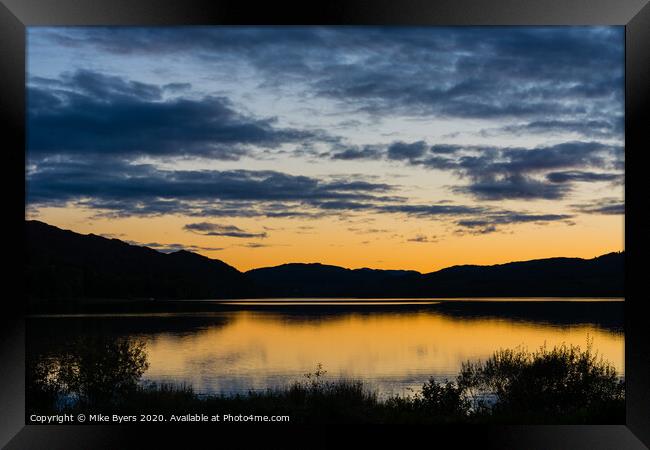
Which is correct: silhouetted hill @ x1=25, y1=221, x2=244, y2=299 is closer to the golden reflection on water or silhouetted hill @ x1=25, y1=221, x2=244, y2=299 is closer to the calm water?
the calm water

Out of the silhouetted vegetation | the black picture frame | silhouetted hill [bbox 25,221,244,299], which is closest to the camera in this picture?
the black picture frame

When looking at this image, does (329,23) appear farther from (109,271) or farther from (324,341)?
(109,271)

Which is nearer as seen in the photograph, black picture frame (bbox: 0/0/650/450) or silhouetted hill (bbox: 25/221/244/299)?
black picture frame (bbox: 0/0/650/450)

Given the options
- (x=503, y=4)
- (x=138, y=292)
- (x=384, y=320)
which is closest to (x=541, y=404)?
(x=503, y=4)

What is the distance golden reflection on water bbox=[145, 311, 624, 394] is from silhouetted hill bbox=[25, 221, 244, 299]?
29.5 ft

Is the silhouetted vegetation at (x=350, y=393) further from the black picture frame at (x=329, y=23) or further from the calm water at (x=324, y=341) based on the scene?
the black picture frame at (x=329, y=23)

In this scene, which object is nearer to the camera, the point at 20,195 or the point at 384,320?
the point at 20,195

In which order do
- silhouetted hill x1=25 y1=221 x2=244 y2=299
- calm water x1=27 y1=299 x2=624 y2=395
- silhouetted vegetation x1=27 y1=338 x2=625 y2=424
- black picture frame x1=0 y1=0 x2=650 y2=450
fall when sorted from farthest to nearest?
1. silhouetted hill x1=25 y1=221 x2=244 y2=299
2. calm water x1=27 y1=299 x2=624 y2=395
3. silhouetted vegetation x1=27 y1=338 x2=625 y2=424
4. black picture frame x1=0 y1=0 x2=650 y2=450

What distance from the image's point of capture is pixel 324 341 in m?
19.0

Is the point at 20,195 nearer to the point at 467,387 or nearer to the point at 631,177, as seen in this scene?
the point at 631,177

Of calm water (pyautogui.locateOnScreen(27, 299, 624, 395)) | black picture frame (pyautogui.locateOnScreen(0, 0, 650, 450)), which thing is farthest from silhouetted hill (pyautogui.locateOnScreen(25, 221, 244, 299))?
black picture frame (pyautogui.locateOnScreen(0, 0, 650, 450))

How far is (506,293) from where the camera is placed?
44.2 metres

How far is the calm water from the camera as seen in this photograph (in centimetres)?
1297

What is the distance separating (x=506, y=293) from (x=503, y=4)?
139 ft
